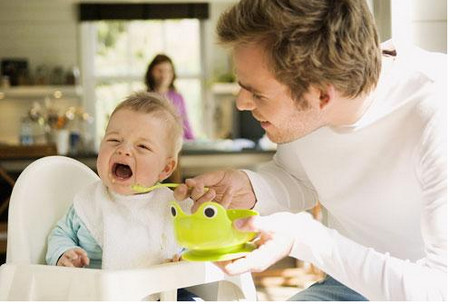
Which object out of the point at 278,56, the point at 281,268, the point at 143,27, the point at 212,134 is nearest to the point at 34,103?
the point at 143,27

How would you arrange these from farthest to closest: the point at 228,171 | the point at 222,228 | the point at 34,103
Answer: the point at 34,103 < the point at 228,171 < the point at 222,228

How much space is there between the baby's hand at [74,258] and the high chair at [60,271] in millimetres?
56

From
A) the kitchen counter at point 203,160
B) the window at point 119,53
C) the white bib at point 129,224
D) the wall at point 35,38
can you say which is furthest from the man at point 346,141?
the window at point 119,53

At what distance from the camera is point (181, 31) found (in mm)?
6262

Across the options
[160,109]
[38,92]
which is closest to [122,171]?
[160,109]

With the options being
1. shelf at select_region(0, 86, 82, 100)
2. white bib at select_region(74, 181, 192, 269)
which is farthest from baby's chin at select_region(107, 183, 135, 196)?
shelf at select_region(0, 86, 82, 100)

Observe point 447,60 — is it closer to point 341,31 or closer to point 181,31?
point 341,31

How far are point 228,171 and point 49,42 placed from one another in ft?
16.8

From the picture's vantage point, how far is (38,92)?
5887 millimetres

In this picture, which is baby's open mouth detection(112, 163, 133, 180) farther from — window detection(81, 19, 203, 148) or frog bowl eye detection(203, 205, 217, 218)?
window detection(81, 19, 203, 148)

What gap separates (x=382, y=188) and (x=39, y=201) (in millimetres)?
666

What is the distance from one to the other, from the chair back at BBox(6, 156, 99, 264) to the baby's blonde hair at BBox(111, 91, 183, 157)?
183mm

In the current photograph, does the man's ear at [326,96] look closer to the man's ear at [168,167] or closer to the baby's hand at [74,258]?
the man's ear at [168,167]

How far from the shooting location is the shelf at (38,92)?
231 inches
